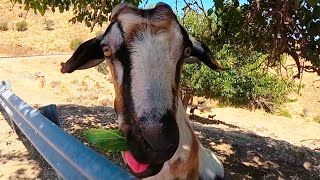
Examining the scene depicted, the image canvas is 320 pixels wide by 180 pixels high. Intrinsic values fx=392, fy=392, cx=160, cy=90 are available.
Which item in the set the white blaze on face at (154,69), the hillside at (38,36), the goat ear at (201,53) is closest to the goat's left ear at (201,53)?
the goat ear at (201,53)

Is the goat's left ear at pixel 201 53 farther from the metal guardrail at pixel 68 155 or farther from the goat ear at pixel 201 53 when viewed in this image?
the metal guardrail at pixel 68 155

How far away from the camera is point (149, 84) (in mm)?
1688

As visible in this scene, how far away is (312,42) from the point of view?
3816mm

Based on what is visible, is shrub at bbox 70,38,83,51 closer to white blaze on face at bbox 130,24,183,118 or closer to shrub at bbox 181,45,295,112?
shrub at bbox 181,45,295,112

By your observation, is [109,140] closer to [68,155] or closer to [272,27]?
[68,155]

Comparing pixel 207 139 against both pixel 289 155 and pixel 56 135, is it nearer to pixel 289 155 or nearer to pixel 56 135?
pixel 289 155

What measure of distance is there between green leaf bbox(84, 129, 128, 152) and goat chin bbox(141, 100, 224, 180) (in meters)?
0.24

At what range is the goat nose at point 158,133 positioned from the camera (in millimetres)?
1536

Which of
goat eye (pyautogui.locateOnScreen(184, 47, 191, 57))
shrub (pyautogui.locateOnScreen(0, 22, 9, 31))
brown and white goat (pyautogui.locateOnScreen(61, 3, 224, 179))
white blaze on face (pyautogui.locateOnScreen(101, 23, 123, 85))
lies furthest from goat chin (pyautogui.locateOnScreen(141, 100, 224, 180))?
shrub (pyautogui.locateOnScreen(0, 22, 9, 31))

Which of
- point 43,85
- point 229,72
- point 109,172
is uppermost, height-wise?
point 109,172

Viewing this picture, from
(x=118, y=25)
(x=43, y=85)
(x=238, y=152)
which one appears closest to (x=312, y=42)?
(x=238, y=152)

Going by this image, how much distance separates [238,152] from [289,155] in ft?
2.76

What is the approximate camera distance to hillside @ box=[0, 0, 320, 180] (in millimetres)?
4809

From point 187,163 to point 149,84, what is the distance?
50 cm
